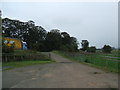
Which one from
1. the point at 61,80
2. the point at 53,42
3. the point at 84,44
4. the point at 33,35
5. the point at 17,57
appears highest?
the point at 33,35

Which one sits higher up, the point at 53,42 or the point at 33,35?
the point at 33,35

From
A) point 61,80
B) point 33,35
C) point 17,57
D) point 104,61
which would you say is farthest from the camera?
point 33,35

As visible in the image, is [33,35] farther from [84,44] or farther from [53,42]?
[84,44]

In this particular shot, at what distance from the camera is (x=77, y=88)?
19.9ft

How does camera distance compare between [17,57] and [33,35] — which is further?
[33,35]

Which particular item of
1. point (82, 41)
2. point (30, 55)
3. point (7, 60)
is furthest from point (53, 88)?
point (82, 41)

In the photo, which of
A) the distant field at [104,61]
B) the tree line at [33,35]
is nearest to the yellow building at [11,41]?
the distant field at [104,61]

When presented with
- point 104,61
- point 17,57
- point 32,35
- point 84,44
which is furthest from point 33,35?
point 104,61

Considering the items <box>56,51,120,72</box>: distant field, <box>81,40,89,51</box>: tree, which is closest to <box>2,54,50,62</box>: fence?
<box>56,51,120,72</box>: distant field

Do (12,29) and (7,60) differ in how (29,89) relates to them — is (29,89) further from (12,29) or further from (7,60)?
(12,29)

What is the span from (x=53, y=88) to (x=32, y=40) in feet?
227

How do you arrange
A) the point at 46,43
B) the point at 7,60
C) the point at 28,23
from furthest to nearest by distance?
the point at 28,23
the point at 46,43
the point at 7,60

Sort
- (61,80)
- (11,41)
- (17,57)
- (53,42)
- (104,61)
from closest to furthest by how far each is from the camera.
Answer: (61,80) < (104,61) < (17,57) < (11,41) < (53,42)

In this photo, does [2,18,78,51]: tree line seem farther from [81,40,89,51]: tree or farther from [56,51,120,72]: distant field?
[56,51,120,72]: distant field
